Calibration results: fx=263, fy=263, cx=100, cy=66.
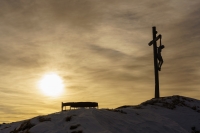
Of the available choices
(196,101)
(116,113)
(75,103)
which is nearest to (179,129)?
(116,113)

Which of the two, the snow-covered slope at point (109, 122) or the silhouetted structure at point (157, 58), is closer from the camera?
the snow-covered slope at point (109, 122)

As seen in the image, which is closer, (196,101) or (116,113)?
(116,113)

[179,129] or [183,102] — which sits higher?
[183,102]

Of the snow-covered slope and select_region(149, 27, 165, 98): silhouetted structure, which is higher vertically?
select_region(149, 27, 165, 98): silhouetted structure

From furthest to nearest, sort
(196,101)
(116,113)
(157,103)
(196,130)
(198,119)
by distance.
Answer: (196,101) < (157,103) < (198,119) < (196,130) < (116,113)

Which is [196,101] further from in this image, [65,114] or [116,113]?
[65,114]

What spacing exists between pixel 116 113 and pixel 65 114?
3238 mm

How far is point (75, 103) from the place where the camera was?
22.0 meters

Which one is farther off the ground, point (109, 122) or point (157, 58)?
point (157, 58)

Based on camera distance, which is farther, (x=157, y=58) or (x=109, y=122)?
(x=157, y=58)

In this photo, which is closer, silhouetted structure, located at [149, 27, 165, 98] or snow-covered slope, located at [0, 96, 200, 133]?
snow-covered slope, located at [0, 96, 200, 133]

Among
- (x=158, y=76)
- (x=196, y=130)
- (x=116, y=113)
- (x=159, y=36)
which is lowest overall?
(x=196, y=130)

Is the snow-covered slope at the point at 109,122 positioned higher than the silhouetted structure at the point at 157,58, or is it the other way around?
the silhouetted structure at the point at 157,58

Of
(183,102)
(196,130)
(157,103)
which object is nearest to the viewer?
(196,130)
